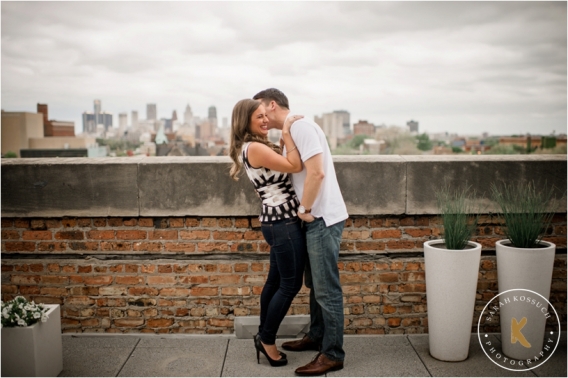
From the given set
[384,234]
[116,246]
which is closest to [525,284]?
[384,234]

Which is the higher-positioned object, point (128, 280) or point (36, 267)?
point (36, 267)

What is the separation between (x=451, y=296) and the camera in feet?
10.6

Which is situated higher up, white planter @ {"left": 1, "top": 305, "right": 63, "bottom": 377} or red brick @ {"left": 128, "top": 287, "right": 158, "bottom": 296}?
red brick @ {"left": 128, "top": 287, "right": 158, "bottom": 296}

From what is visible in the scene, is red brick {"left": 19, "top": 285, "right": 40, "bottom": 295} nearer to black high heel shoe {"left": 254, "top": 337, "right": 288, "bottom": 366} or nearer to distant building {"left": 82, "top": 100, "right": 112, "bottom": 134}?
black high heel shoe {"left": 254, "top": 337, "right": 288, "bottom": 366}

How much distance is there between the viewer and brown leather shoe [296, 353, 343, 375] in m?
3.09

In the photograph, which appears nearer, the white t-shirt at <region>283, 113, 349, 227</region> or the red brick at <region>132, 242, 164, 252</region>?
the white t-shirt at <region>283, 113, 349, 227</region>

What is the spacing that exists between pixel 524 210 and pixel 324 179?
1.47 m

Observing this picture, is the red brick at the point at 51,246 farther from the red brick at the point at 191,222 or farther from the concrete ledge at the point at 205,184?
the red brick at the point at 191,222

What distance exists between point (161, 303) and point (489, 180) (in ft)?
8.69

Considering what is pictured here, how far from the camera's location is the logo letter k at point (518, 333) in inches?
130

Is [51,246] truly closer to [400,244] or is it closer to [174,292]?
[174,292]

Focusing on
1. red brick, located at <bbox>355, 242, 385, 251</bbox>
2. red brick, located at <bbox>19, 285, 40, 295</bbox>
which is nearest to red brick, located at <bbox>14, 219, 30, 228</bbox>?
red brick, located at <bbox>19, 285, 40, 295</bbox>

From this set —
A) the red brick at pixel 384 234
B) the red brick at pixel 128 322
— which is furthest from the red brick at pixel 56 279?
the red brick at pixel 384 234

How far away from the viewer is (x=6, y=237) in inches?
149
